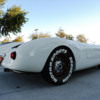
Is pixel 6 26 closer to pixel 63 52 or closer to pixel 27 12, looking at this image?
pixel 27 12

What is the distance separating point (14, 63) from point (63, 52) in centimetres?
82

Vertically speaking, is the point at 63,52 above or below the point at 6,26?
below

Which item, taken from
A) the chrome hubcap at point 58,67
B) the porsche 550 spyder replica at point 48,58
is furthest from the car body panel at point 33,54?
the chrome hubcap at point 58,67

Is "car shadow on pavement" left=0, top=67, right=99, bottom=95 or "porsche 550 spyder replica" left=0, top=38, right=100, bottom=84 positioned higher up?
"porsche 550 spyder replica" left=0, top=38, right=100, bottom=84

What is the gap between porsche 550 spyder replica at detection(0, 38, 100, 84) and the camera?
1523mm

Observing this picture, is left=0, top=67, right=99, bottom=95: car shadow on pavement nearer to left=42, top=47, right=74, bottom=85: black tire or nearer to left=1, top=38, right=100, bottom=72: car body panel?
left=42, top=47, right=74, bottom=85: black tire

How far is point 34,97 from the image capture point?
1370 mm

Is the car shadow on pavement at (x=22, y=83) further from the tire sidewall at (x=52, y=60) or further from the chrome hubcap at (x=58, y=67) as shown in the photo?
the chrome hubcap at (x=58, y=67)

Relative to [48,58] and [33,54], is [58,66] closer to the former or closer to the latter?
[48,58]

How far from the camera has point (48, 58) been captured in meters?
1.63

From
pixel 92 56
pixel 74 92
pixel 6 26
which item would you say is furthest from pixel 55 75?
pixel 6 26

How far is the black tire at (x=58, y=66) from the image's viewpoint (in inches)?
64.0

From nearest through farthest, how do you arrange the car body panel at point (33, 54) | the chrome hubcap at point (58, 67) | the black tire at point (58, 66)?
1. the car body panel at point (33, 54)
2. the black tire at point (58, 66)
3. the chrome hubcap at point (58, 67)

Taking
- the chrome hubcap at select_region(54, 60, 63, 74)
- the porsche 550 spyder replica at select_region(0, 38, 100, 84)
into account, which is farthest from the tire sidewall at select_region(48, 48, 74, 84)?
the chrome hubcap at select_region(54, 60, 63, 74)
